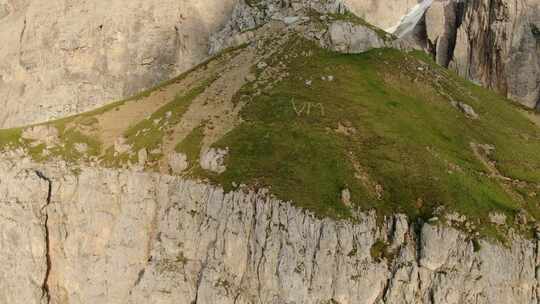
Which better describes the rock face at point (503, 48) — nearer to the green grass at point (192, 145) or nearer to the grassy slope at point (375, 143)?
the grassy slope at point (375, 143)

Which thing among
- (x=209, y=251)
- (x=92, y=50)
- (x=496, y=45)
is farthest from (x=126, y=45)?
(x=209, y=251)

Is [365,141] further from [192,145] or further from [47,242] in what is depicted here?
[47,242]

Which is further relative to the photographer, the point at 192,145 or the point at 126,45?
the point at 126,45

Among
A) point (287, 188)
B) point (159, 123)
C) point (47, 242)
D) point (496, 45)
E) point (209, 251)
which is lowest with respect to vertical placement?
point (47, 242)

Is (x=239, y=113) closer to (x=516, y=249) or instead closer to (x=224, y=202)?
(x=224, y=202)

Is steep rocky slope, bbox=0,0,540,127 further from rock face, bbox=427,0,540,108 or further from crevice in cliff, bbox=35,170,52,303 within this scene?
crevice in cliff, bbox=35,170,52,303

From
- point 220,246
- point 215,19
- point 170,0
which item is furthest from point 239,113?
point 170,0

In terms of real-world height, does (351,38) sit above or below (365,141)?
above

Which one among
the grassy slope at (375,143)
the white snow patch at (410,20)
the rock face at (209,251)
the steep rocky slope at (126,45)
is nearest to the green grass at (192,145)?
the grassy slope at (375,143)
